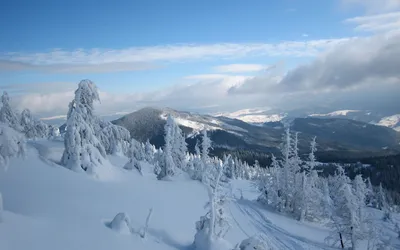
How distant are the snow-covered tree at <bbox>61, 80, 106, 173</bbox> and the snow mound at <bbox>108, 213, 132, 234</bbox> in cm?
1220

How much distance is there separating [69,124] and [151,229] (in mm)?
14492

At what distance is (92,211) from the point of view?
72.9 feet

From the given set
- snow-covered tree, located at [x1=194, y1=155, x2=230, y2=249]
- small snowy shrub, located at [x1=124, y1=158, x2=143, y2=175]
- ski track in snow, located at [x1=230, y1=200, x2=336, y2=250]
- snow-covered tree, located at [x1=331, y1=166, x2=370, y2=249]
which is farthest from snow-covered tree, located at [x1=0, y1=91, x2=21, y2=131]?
snow-covered tree, located at [x1=331, y1=166, x2=370, y2=249]

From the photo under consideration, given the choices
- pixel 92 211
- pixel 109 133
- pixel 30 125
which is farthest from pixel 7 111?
pixel 92 211

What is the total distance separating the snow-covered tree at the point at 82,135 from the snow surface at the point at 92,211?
141 cm

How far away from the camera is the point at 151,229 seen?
23.6 metres

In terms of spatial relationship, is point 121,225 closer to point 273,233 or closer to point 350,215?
point 273,233

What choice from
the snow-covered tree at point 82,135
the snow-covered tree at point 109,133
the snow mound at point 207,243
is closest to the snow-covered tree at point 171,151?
the snow-covered tree at point 109,133

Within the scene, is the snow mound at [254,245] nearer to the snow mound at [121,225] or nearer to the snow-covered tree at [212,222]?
the snow-covered tree at [212,222]

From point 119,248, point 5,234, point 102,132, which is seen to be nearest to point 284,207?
point 102,132

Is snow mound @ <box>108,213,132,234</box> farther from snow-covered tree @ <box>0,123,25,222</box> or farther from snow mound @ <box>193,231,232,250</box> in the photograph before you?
snow-covered tree @ <box>0,123,25,222</box>

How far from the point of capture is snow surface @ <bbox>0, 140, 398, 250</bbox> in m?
16.5

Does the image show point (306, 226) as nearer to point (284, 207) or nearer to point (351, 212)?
point (284, 207)

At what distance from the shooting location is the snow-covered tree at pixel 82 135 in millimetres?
31156
